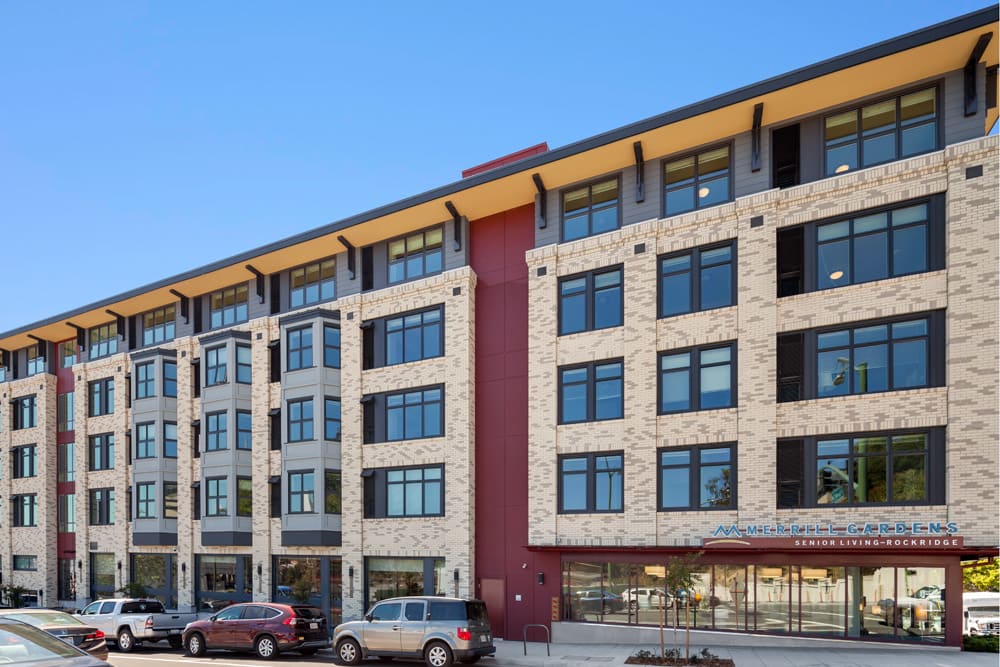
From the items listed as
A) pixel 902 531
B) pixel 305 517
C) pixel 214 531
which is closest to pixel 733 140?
pixel 902 531

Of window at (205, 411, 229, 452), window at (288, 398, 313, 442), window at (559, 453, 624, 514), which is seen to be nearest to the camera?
window at (559, 453, 624, 514)

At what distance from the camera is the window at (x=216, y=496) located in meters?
32.5

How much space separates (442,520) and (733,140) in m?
14.6

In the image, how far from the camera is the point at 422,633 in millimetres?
19719

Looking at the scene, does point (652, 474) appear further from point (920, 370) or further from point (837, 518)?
point (920, 370)

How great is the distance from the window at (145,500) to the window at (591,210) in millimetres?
21866

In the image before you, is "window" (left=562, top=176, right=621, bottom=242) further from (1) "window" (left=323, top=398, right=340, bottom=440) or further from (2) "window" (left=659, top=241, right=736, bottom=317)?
(1) "window" (left=323, top=398, right=340, bottom=440)

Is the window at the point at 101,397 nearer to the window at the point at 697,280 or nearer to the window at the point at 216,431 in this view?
the window at the point at 216,431

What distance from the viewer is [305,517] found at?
2936cm

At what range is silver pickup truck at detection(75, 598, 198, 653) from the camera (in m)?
25.0

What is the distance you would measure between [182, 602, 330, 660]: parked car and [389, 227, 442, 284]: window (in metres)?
11.7

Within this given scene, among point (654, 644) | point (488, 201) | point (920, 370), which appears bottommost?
point (654, 644)

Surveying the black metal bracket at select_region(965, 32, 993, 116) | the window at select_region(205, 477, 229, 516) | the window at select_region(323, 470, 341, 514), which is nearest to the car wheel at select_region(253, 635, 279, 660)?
the window at select_region(323, 470, 341, 514)

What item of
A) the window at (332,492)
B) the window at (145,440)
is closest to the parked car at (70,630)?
the window at (332,492)
